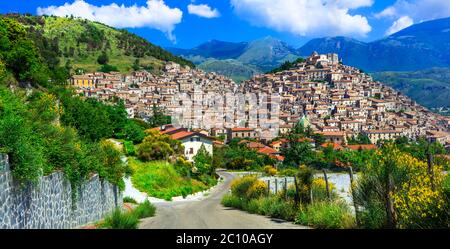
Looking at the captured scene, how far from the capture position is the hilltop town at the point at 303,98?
11553 cm

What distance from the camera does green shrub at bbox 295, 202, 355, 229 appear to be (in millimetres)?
10302

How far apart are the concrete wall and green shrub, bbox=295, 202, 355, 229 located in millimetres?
5826

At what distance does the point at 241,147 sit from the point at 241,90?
78.7 m

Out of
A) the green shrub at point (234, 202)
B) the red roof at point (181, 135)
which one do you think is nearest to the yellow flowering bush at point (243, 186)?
the green shrub at point (234, 202)

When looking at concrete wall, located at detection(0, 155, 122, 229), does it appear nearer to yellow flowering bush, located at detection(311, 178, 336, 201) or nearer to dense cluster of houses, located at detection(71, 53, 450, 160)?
yellow flowering bush, located at detection(311, 178, 336, 201)

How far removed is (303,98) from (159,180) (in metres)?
119

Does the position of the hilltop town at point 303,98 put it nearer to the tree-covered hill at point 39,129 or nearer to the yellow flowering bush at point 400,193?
the tree-covered hill at point 39,129

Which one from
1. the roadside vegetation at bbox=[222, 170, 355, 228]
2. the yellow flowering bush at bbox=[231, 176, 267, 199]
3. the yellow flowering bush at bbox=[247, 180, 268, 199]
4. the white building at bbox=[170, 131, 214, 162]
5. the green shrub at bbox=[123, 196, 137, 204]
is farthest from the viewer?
the white building at bbox=[170, 131, 214, 162]

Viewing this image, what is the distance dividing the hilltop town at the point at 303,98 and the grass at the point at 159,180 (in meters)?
58.5

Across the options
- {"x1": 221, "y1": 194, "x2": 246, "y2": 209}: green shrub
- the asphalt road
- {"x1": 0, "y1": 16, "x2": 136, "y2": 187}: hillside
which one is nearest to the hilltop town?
{"x1": 0, "y1": 16, "x2": 136, "y2": 187}: hillside

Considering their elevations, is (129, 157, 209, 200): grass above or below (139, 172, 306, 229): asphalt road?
below

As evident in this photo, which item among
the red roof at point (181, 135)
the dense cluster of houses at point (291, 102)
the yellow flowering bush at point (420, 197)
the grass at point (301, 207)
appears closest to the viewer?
the yellow flowering bush at point (420, 197)

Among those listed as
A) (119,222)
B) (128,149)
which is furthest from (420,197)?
(128,149)
